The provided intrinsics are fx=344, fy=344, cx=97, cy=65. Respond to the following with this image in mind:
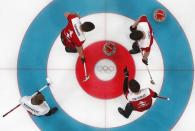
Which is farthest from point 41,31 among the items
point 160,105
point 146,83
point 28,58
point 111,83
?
point 160,105

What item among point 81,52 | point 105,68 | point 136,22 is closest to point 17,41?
point 81,52

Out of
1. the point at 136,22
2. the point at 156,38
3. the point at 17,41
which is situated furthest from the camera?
the point at 17,41

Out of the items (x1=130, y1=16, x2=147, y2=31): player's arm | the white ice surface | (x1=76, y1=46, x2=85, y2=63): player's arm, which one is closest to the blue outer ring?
the white ice surface

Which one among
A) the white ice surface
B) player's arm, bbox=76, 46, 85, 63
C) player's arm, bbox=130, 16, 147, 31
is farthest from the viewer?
the white ice surface

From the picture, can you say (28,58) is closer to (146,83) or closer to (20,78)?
(20,78)

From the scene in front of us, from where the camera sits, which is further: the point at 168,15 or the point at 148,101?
the point at 168,15

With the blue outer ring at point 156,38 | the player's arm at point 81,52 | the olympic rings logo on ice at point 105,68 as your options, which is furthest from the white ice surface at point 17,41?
the olympic rings logo on ice at point 105,68

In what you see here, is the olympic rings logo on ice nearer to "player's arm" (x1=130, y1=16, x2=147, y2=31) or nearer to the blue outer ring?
"player's arm" (x1=130, y1=16, x2=147, y2=31)

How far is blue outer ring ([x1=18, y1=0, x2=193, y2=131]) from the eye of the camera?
5.64m

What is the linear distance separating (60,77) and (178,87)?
1.96 m

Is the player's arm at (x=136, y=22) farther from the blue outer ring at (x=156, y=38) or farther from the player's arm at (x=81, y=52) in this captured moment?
the player's arm at (x=81, y=52)

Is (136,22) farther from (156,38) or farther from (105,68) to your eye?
(105,68)

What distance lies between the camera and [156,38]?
5.64m

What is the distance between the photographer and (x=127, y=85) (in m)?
5.40
